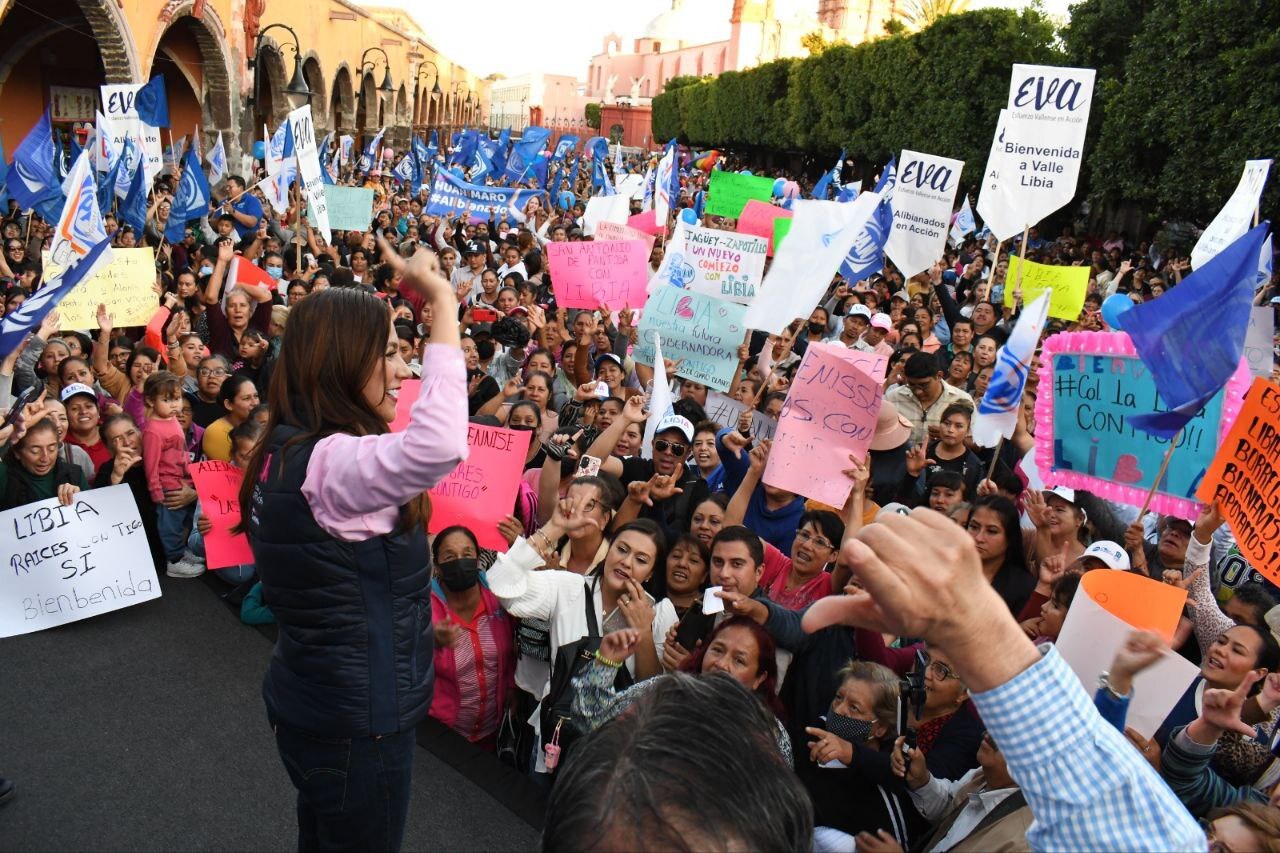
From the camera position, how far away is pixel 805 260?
6.50 meters

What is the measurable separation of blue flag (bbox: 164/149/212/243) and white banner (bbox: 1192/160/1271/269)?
387 inches

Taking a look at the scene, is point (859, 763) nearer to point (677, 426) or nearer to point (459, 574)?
point (459, 574)

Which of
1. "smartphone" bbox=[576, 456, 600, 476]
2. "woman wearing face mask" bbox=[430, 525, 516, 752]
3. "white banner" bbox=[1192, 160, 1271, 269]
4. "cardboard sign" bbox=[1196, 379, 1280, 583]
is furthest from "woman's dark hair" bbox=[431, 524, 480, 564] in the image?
"white banner" bbox=[1192, 160, 1271, 269]

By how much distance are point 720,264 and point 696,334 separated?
1287 millimetres

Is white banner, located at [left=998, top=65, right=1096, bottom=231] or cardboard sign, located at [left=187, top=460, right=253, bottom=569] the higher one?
white banner, located at [left=998, top=65, right=1096, bottom=231]

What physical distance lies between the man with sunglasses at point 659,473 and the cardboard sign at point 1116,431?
1.70m

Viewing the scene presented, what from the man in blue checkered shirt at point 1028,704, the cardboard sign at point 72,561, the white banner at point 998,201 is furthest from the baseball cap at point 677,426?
the white banner at point 998,201

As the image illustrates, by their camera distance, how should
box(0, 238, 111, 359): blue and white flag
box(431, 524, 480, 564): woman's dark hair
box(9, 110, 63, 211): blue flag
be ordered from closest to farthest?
box(431, 524, 480, 564): woman's dark hair < box(0, 238, 111, 359): blue and white flag < box(9, 110, 63, 211): blue flag

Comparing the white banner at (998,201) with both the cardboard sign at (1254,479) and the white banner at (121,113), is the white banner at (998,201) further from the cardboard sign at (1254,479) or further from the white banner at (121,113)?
the white banner at (121,113)

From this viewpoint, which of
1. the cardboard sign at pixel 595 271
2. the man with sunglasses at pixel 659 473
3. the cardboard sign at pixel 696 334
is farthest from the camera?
the cardboard sign at pixel 595 271

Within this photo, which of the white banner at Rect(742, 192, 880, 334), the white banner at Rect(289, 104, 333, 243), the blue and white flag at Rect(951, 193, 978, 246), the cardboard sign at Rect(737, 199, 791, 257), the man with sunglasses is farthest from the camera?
the blue and white flag at Rect(951, 193, 978, 246)

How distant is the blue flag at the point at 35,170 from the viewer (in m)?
10.1

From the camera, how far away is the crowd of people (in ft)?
3.25

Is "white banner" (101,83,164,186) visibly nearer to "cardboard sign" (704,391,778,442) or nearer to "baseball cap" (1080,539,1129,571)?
"cardboard sign" (704,391,778,442)
